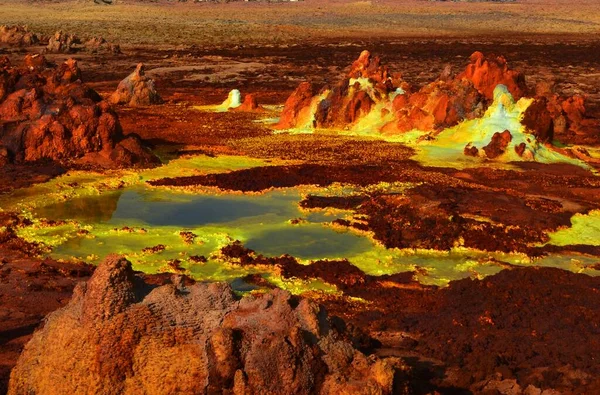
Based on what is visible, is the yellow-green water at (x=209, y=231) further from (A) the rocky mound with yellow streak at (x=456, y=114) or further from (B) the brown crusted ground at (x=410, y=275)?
(A) the rocky mound with yellow streak at (x=456, y=114)

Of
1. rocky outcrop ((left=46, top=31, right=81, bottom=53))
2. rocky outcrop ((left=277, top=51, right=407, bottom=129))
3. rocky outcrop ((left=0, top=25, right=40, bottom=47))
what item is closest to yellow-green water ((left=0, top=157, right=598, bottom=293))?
rocky outcrop ((left=277, top=51, right=407, bottom=129))

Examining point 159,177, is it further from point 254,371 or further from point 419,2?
point 419,2

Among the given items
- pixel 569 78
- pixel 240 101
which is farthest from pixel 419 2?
pixel 240 101

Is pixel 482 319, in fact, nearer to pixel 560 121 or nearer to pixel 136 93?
pixel 560 121

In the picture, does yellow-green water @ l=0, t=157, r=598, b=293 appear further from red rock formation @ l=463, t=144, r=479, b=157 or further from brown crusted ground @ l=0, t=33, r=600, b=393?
red rock formation @ l=463, t=144, r=479, b=157

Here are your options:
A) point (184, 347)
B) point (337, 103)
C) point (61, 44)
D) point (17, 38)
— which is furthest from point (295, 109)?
point (17, 38)

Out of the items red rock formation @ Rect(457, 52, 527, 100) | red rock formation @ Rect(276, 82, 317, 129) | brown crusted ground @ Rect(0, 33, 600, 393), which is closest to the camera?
brown crusted ground @ Rect(0, 33, 600, 393)
